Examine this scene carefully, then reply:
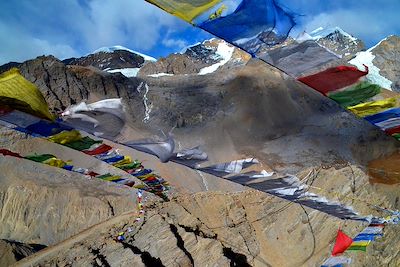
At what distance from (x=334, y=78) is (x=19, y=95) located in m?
2.46

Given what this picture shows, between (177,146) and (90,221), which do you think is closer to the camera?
(177,146)

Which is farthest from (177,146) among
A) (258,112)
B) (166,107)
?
(258,112)

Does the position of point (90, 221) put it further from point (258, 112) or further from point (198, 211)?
point (258, 112)

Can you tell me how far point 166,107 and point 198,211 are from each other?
16090 mm

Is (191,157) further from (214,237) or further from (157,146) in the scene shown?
(214,237)

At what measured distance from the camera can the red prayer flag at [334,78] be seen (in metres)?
2.80

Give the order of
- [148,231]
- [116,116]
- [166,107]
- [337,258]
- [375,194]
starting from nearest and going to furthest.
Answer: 1. [116,116]
2. [166,107]
3. [337,258]
4. [375,194]
5. [148,231]

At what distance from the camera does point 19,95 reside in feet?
10.2

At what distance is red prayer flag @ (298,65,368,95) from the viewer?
2797mm

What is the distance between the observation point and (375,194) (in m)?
6.18

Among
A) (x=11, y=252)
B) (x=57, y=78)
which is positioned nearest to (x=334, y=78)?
(x=11, y=252)

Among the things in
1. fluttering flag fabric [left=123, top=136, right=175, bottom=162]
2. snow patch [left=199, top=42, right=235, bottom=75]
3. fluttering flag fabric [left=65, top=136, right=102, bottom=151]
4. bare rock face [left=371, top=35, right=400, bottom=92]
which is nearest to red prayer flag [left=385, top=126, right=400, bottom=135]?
bare rock face [left=371, top=35, right=400, bottom=92]

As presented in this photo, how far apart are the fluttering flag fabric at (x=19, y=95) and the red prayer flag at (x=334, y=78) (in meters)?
2.15

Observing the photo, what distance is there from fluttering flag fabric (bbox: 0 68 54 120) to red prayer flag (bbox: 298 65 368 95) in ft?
7.05
